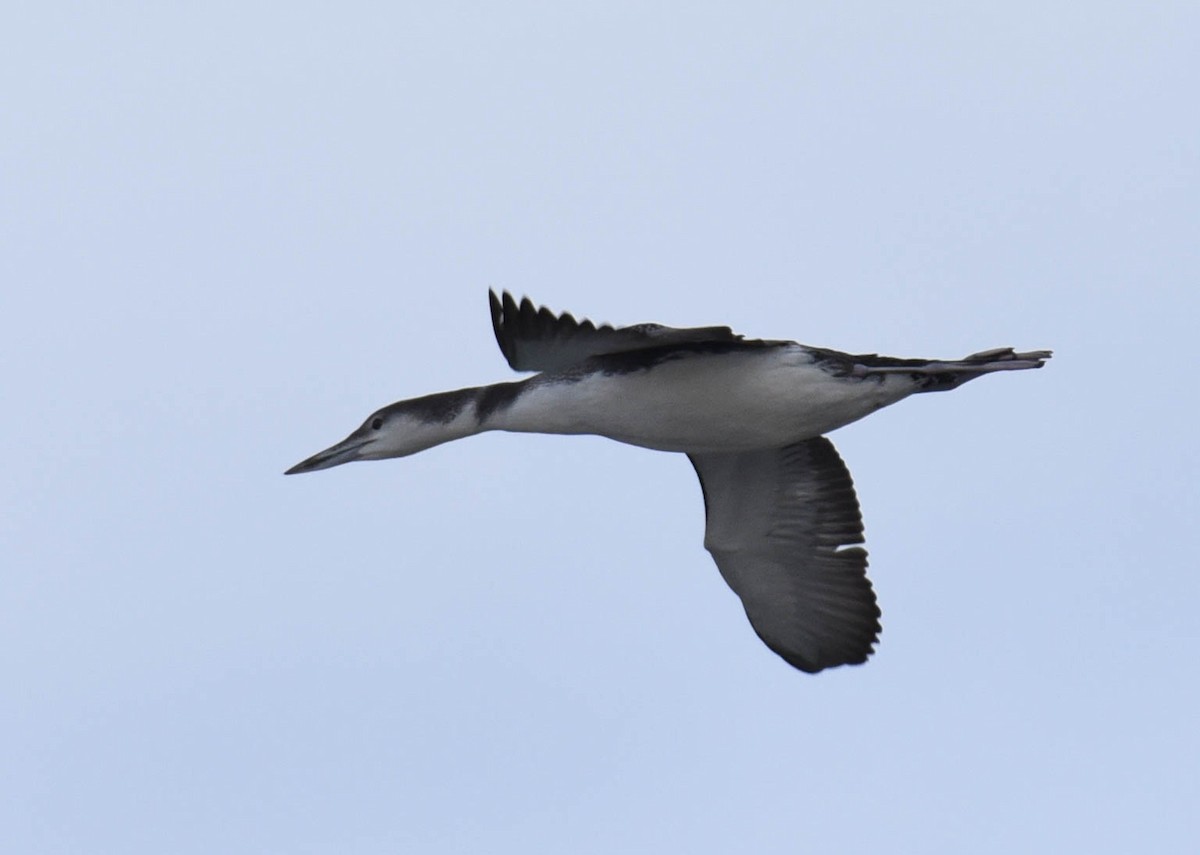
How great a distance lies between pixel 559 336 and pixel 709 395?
1.29 metres

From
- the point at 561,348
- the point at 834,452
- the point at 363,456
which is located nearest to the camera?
the point at 561,348

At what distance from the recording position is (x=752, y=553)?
17031mm

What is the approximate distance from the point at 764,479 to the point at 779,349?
8.16 feet

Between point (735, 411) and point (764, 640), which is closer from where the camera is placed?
point (735, 411)

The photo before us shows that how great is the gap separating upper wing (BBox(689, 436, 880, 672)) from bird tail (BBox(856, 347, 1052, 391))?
1.84m

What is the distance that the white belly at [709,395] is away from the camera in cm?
1432

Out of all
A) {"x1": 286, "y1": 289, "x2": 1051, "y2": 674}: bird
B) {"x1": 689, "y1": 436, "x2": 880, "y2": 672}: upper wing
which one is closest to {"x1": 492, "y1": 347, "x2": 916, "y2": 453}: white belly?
{"x1": 286, "y1": 289, "x2": 1051, "y2": 674}: bird

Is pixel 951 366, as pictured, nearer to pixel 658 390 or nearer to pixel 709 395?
pixel 709 395

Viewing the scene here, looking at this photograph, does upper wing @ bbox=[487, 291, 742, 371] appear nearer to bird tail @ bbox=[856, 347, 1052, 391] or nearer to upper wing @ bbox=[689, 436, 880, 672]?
bird tail @ bbox=[856, 347, 1052, 391]

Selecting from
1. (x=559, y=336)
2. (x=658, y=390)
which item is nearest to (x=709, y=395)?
(x=658, y=390)

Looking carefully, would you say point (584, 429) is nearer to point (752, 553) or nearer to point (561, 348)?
point (561, 348)

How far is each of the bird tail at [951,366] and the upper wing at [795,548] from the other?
1.84 meters

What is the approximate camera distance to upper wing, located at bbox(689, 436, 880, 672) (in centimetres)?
1667

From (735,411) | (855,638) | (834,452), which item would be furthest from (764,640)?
(735,411)
